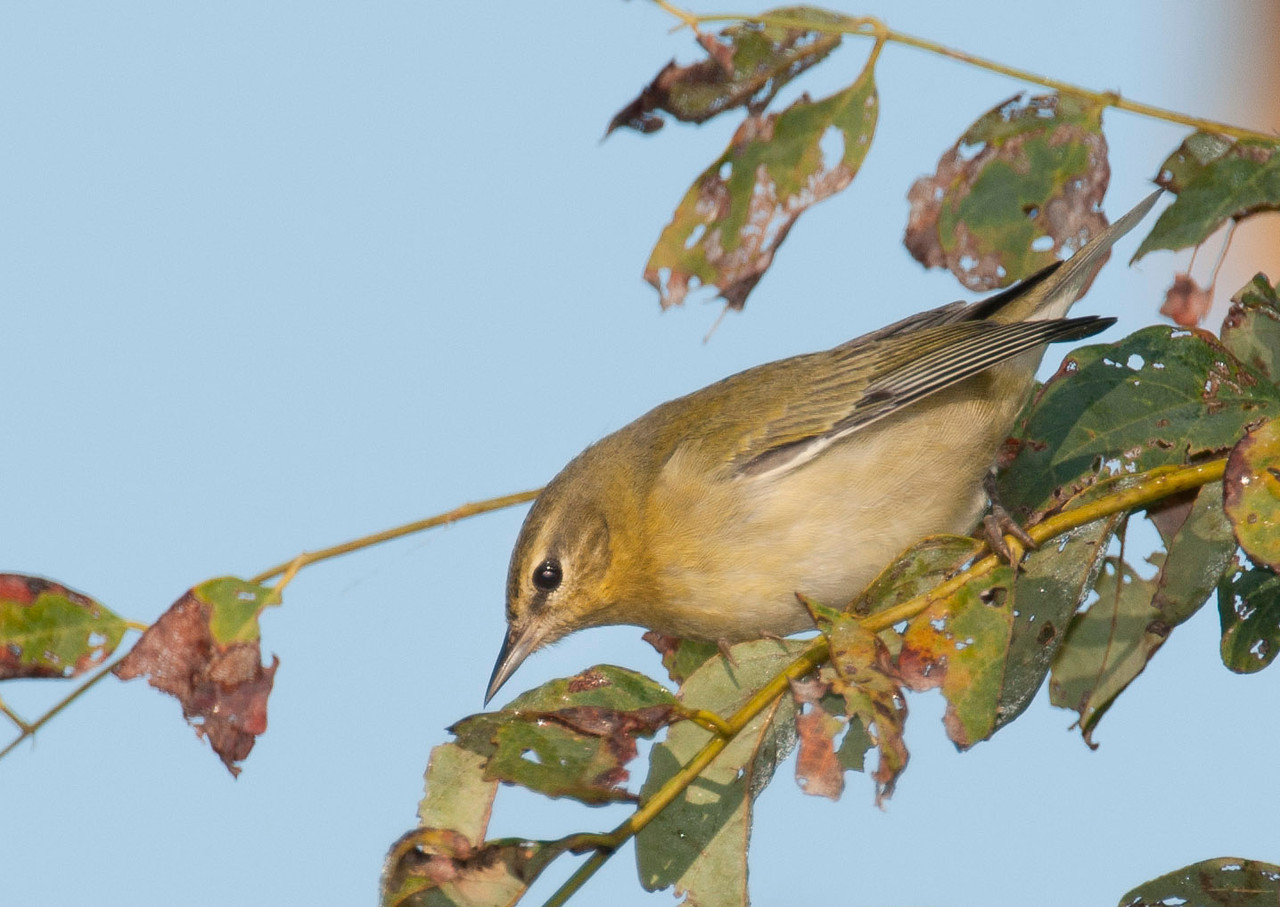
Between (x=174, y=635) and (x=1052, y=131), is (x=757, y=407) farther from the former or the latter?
(x=174, y=635)

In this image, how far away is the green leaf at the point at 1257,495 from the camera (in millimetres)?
2330

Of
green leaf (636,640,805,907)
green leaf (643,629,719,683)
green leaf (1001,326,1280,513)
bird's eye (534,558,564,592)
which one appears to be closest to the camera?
green leaf (636,640,805,907)

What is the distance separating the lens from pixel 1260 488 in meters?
2.35

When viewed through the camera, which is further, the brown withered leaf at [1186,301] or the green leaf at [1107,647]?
the brown withered leaf at [1186,301]

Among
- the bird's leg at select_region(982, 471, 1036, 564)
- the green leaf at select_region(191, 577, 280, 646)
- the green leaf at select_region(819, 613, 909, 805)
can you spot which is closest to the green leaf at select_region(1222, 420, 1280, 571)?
the bird's leg at select_region(982, 471, 1036, 564)

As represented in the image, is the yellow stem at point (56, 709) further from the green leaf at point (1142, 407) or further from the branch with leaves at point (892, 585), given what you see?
the green leaf at point (1142, 407)

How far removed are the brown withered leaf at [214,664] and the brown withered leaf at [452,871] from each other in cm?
46

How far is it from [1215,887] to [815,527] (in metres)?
1.84

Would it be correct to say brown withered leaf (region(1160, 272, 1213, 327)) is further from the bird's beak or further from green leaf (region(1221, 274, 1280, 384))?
the bird's beak

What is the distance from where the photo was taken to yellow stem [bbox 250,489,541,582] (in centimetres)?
285

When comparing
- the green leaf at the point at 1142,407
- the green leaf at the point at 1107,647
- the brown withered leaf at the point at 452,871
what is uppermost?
the green leaf at the point at 1142,407

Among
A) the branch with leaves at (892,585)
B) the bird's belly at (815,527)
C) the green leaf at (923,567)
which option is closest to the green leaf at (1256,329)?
the branch with leaves at (892,585)

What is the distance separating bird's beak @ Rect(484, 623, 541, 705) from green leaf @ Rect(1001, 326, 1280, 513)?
202 centimetres

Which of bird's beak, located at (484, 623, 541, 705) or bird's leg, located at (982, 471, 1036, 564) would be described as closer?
bird's leg, located at (982, 471, 1036, 564)
